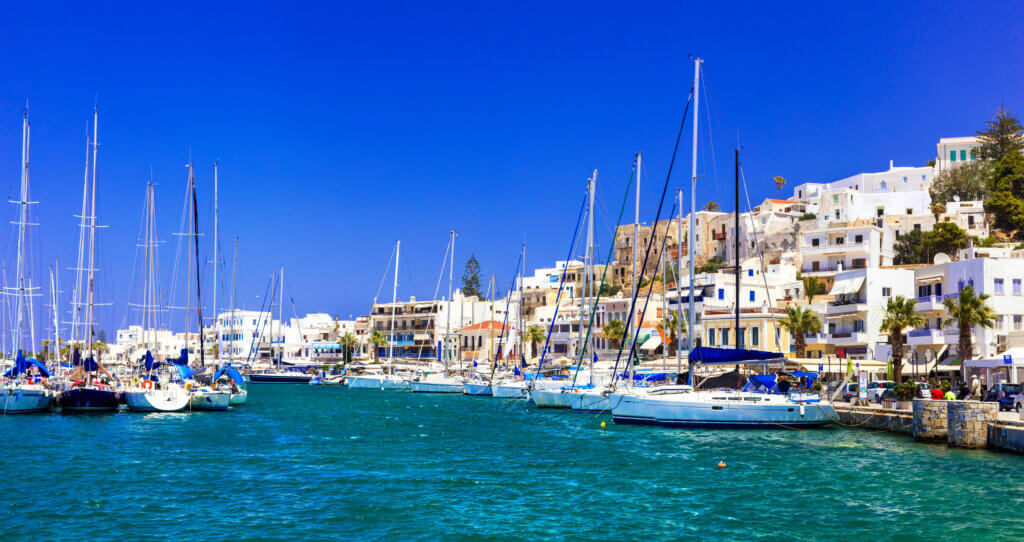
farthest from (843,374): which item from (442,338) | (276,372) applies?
(276,372)

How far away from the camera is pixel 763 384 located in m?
38.8

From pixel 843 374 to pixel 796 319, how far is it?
4542 mm

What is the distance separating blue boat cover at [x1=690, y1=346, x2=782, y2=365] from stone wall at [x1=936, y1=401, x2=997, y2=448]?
9.44m

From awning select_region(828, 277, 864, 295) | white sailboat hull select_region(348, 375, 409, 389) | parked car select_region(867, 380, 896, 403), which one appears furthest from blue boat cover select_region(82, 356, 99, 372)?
awning select_region(828, 277, 864, 295)

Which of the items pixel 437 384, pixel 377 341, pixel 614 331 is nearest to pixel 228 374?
pixel 437 384

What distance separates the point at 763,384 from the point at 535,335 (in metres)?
54.5

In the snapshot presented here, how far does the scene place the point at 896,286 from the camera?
192ft

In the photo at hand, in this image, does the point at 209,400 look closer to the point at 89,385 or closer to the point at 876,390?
the point at 89,385

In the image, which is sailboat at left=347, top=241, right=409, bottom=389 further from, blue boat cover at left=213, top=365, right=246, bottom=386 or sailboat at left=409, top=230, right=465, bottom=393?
blue boat cover at left=213, top=365, right=246, bottom=386

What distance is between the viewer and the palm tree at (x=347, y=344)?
12409cm

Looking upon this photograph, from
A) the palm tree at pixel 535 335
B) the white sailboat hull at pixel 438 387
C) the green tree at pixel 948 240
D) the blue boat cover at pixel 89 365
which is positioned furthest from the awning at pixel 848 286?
the blue boat cover at pixel 89 365

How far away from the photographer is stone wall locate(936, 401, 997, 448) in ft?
95.6

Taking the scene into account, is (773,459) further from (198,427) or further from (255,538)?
(198,427)

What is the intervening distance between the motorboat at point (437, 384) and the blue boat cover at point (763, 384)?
43830 mm
